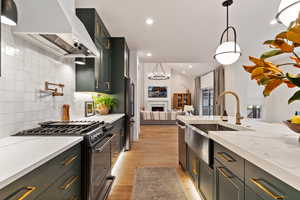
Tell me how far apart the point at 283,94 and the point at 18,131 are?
5.86 meters

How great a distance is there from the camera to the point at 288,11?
101 cm

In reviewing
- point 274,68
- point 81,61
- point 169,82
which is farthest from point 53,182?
point 169,82

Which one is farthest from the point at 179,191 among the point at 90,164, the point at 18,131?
the point at 18,131

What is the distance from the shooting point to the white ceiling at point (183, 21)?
2512mm

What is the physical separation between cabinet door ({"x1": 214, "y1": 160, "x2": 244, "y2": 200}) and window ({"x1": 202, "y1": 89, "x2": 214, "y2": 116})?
8.06 meters

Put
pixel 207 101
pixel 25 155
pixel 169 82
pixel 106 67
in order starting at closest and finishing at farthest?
pixel 25 155 → pixel 106 67 → pixel 207 101 → pixel 169 82

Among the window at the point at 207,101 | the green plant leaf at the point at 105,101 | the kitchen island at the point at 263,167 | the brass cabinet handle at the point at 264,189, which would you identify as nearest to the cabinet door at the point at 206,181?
the kitchen island at the point at 263,167

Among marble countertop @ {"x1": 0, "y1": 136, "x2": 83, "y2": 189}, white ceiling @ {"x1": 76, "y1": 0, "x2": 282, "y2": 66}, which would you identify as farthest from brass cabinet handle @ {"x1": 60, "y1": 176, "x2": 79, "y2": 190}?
white ceiling @ {"x1": 76, "y1": 0, "x2": 282, "y2": 66}

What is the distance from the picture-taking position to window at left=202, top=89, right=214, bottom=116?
9023 millimetres

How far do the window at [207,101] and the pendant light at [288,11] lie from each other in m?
8.22

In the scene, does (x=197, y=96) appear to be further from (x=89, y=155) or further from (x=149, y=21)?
(x=89, y=155)

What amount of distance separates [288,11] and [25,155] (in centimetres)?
176

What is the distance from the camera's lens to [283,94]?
15.0 ft

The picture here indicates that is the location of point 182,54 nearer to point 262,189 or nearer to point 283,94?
point 283,94
